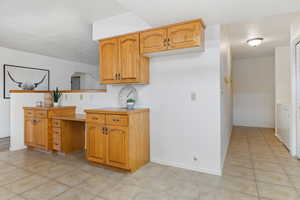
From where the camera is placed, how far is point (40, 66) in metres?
5.46

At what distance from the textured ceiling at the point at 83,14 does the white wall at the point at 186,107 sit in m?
0.47

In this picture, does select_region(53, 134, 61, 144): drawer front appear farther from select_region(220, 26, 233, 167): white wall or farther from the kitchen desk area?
select_region(220, 26, 233, 167): white wall

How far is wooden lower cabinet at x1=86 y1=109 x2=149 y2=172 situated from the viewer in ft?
8.05

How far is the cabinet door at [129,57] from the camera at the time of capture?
2.68 metres

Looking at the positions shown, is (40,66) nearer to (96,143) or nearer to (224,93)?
(96,143)

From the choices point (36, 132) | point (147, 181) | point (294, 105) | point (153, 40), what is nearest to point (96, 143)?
point (147, 181)

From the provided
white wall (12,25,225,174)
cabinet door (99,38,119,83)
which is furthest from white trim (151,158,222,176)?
cabinet door (99,38,119,83)

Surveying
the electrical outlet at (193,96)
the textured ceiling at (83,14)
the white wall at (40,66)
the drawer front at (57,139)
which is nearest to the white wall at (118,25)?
the textured ceiling at (83,14)

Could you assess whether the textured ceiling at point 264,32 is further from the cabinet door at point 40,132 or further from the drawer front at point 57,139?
the cabinet door at point 40,132

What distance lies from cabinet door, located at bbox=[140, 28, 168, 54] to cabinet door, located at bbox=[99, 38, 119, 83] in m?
0.51

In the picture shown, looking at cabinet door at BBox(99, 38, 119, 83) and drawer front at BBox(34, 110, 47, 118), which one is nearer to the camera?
cabinet door at BBox(99, 38, 119, 83)

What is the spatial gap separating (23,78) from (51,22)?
272cm

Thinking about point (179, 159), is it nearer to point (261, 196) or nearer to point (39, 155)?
point (261, 196)

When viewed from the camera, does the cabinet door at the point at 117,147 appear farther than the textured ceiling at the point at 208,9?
Yes
